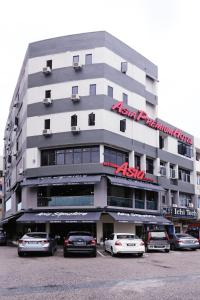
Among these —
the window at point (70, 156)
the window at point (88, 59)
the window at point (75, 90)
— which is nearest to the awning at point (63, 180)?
the window at point (70, 156)

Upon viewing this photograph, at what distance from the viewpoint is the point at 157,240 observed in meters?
27.7

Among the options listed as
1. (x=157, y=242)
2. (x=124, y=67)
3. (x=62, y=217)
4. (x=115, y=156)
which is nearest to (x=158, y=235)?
(x=157, y=242)

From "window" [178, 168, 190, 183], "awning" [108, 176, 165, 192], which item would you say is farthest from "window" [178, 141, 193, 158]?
"awning" [108, 176, 165, 192]

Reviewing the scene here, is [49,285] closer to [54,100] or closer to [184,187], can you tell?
[54,100]

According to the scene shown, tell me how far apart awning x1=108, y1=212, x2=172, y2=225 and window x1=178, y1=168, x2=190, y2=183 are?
344 inches

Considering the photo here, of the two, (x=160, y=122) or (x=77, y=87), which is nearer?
(x=77, y=87)

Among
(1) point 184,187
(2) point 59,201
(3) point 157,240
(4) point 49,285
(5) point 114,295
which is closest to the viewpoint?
(5) point 114,295

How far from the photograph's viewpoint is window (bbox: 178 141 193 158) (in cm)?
4875

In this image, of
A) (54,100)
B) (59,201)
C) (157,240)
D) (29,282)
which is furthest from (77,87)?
(29,282)

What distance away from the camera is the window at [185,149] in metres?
48.8

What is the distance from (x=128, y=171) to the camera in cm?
3875

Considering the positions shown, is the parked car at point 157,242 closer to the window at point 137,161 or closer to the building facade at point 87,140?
the building facade at point 87,140

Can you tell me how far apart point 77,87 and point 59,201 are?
10.6m

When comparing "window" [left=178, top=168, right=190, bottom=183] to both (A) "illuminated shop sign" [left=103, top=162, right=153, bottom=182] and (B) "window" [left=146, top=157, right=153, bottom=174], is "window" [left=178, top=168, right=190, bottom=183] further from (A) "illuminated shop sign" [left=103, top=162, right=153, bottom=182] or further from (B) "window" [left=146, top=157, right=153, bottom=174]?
(A) "illuminated shop sign" [left=103, top=162, right=153, bottom=182]
